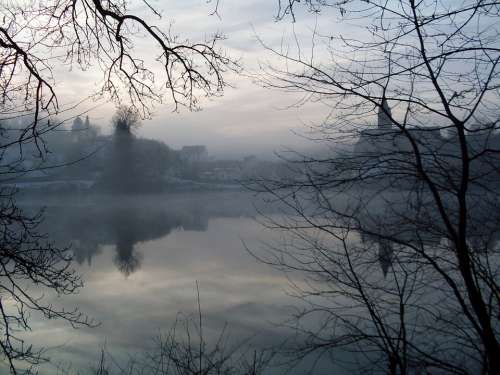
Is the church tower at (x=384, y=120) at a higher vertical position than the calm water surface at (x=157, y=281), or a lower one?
higher

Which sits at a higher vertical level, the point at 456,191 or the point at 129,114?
the point at 129,114

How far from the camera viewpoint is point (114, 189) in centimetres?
3509

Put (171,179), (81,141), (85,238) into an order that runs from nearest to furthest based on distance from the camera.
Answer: (85,238) → (81,141) → (171,179)

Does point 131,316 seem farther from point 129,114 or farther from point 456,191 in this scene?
point 456,191

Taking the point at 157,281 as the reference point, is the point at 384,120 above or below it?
above

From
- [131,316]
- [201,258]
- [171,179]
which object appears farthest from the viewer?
[171,179]

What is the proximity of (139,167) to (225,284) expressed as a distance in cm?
2599

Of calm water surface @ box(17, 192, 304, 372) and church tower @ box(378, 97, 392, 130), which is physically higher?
church tower @ box(378, 97, 392, 130)

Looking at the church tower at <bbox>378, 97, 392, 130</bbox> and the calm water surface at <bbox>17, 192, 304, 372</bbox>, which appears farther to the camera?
the calm water surface at <bbox>17, 192, 304, 372</bbox>

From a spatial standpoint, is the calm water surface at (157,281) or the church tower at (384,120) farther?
the calm water surface at (157,281)

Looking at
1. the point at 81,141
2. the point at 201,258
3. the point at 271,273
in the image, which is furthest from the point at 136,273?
the point at 81,141

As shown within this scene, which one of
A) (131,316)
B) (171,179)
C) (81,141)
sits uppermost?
(81,141)

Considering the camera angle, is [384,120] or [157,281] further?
[157,281]

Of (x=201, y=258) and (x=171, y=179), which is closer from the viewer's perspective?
(x=201, y=258)
